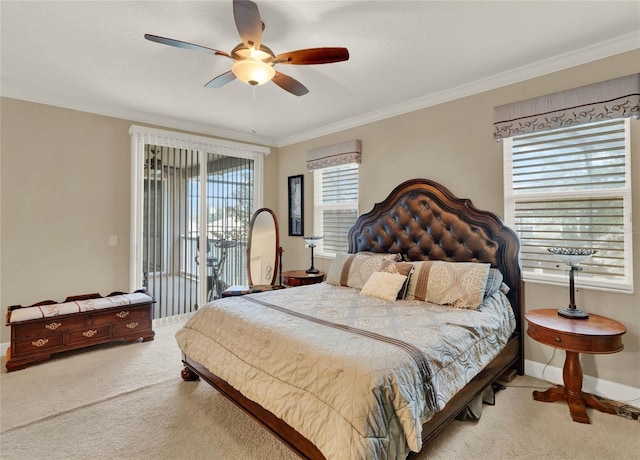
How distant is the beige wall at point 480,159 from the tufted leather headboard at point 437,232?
12 centimetres

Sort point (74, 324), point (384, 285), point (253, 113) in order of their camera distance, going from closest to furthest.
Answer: point (384, 285), point (74, 324), point (253, 113)

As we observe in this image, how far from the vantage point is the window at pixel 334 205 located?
4.35 m

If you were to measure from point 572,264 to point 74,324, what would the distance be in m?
4.49

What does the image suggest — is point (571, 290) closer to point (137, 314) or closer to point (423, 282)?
point (423, 282)

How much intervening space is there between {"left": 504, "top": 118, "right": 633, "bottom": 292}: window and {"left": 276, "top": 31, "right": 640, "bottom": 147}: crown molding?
20.2 inches

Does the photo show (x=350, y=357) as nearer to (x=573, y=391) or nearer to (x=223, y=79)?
(x=573, y=391)

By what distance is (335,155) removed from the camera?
434 cm

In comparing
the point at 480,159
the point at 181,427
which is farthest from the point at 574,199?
the point at 181,427

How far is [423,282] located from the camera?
282 cm

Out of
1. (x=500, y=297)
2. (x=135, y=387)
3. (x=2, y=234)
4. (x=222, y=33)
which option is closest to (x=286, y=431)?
(x=135, y=387)

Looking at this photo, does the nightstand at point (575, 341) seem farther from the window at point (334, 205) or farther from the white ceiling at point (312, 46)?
the window at point (334, 205)

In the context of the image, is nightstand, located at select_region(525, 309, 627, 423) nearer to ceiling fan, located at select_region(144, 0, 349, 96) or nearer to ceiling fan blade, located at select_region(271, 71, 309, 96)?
ceiling fan, located at select_region(144, 0, 349, 96)

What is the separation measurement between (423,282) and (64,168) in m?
3.99

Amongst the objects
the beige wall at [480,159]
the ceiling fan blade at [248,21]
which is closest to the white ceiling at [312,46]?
the beige wall at [480,159]
